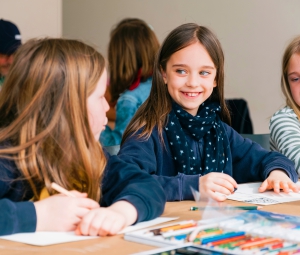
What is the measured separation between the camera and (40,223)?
3.79 feet

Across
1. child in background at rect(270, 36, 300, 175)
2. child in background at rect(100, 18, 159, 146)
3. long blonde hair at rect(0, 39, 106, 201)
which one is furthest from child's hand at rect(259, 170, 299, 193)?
child in background at rect(100, 18, 159, 146)

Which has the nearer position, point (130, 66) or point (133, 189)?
point (133, 189)

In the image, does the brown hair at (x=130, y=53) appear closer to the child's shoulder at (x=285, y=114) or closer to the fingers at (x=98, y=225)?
the child's shoulder at (x=285, y=114)

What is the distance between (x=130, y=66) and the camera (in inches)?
→ 138

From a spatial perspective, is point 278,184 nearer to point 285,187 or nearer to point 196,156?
point 285,187

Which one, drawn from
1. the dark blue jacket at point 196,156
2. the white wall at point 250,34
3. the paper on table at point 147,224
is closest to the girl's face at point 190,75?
the dark blue jacket at point 196,156

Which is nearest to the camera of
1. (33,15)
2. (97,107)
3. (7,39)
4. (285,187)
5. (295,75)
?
(97,107)

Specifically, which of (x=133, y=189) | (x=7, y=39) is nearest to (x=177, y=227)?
(x=133, y=189)

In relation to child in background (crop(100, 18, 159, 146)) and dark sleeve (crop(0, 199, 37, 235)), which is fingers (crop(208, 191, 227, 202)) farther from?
child in background (crop(100, 18, 159, 146))

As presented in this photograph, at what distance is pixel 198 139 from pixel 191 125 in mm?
Result: 63

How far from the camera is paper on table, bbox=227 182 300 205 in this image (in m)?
1.53

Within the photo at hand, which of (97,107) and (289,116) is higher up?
(97,107)

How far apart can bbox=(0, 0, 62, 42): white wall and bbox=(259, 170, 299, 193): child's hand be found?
2.59 metres

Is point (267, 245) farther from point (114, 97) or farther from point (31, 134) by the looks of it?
point (114, 97)
